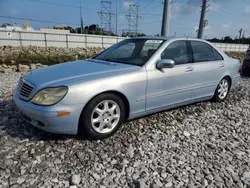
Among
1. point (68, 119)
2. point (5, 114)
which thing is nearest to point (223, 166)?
point (68, 119)

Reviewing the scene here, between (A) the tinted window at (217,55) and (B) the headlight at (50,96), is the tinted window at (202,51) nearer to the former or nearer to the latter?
(A) the tinted window at (217,55)

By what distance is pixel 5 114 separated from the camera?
153 inches

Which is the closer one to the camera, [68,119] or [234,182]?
[234,182]

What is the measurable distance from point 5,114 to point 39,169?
1.89m

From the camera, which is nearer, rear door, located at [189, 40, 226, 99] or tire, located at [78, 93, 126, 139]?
tire, located at [78, 93, 126, 139]

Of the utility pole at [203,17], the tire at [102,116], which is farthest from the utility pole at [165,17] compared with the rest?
the tire at [102,116]

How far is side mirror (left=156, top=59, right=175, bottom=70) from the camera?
11.2ft

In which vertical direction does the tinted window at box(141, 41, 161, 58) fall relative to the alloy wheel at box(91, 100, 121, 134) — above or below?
above

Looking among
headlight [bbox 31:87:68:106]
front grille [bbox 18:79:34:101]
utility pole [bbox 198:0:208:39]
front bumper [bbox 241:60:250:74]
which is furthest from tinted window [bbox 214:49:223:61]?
utility pole [bbox 198:0:208:39]

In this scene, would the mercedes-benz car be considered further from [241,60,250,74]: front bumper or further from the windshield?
[241,60,250,74]: front bumper

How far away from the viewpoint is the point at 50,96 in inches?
108

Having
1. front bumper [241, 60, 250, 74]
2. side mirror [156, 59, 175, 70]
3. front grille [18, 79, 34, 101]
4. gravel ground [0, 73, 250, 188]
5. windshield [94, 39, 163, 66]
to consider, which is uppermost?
windshield [94, 39, 163, 66]

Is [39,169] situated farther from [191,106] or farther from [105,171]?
[191,106]

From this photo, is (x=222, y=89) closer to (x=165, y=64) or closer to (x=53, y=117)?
(x=165, y=64)
